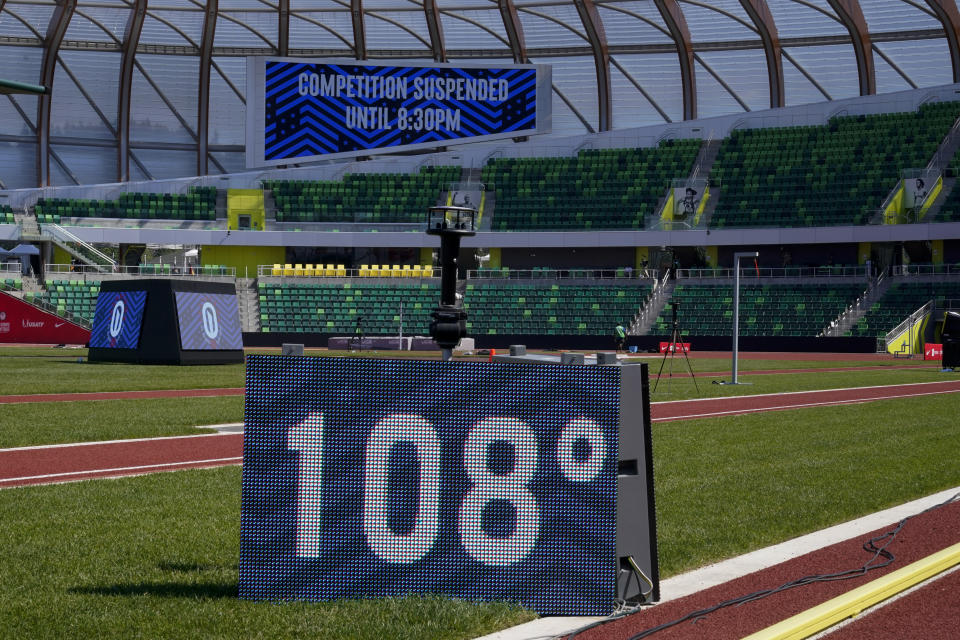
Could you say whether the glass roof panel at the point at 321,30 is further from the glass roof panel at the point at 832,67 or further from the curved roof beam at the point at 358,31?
the glass roof panel at the point at 832,67

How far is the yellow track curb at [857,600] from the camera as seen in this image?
5.24 m

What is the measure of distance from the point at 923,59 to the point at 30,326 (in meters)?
44.0

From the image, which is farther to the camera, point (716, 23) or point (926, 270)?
point (716, 23)

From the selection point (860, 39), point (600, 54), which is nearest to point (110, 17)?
point (600, 54)

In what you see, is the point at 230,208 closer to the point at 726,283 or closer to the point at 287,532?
the point at 726,283

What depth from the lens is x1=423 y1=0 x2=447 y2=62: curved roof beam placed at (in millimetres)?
55625

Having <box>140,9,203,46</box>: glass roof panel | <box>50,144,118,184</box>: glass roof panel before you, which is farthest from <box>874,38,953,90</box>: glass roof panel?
<box>50,144,118,184</box>: glass roof panel

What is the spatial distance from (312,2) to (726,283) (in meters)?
25.5

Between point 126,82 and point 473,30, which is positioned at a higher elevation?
point 473,30

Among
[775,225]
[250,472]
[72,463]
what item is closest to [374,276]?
[775,225]

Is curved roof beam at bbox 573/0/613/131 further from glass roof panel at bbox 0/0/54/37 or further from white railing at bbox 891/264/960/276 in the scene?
glass roof panel at bbox 0/0/54/37

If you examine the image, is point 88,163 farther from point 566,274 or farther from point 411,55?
point 566,274

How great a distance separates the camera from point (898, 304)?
1823 inches

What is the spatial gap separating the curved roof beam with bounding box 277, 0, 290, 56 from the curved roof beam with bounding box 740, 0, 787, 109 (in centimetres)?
2290
